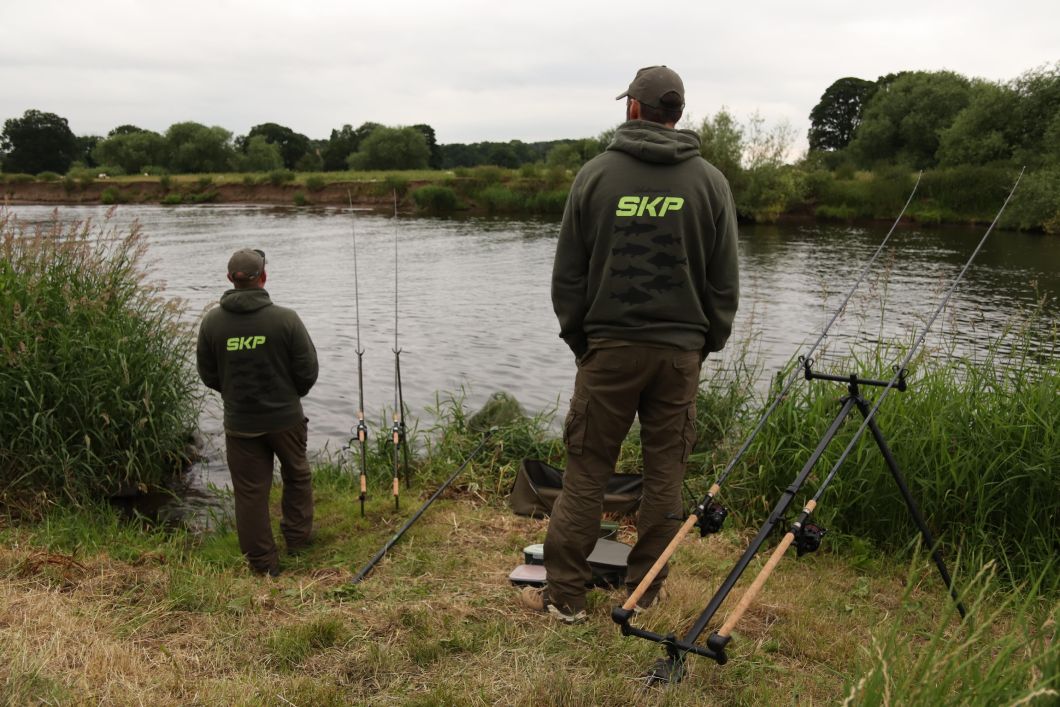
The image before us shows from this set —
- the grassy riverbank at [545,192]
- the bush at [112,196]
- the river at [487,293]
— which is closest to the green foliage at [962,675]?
the river at [487,293]

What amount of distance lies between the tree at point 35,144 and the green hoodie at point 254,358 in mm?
80824

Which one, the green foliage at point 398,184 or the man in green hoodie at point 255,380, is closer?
the man in green hoodie at point 255,380

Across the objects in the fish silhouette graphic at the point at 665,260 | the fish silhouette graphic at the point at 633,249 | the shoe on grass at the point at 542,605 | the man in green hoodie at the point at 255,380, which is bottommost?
the shoe on grass at the point at 542,605

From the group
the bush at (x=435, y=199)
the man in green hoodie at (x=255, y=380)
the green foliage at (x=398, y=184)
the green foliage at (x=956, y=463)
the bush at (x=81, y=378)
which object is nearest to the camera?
the green foliage at (x=956, y=463)

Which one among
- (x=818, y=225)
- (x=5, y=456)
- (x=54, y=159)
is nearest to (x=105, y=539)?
(x=5, y=456)

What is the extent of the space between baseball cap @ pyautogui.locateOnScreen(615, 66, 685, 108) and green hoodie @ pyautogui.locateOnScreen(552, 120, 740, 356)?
10 cm

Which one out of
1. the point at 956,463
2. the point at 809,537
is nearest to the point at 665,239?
the point at 809,537

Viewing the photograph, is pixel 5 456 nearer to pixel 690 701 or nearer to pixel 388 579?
pixel 388 579

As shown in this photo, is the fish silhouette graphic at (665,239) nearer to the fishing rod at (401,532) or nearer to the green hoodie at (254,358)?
the fishing rod at (401,532)

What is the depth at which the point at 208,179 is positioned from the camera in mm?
48562

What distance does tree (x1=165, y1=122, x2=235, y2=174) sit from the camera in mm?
63125

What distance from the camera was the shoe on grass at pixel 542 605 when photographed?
361 centimetres

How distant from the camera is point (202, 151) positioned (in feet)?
209

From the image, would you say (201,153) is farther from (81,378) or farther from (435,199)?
(81,378)
